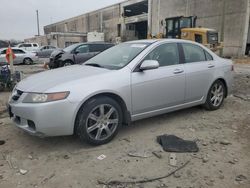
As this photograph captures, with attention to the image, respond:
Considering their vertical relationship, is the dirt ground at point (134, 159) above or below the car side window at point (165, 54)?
below

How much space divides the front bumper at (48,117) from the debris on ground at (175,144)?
1388 millimetres

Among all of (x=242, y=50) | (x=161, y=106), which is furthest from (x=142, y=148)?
(x=242, y=50)

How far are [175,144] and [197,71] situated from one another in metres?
1.79

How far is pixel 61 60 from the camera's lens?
13.1 metres

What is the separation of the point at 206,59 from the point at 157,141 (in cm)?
235

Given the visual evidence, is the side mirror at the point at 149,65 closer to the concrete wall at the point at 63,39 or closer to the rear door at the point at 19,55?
the rear door at the point at 19,55

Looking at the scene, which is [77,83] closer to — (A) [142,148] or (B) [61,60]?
(A) [142,148]

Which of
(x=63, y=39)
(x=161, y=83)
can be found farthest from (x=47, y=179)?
(x=63, y=39)

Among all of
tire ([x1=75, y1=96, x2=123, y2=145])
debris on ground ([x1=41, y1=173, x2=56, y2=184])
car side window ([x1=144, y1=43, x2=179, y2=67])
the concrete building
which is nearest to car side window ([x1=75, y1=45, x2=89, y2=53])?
the concrete building

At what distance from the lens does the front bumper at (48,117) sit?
368 centimetres

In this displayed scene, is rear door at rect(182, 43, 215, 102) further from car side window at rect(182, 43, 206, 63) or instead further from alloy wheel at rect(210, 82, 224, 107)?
alloy wheel at rect(210, 82, 224, 107)

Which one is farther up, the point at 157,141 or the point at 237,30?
the point at 237,30

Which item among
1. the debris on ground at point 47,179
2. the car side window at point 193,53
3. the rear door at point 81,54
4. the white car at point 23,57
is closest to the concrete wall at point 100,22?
the white car at point 23,57

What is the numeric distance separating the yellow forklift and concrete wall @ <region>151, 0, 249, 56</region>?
3.98m
